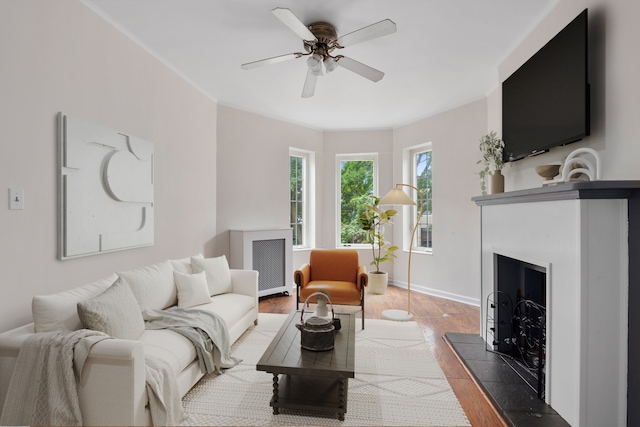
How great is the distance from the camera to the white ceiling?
2.68 m

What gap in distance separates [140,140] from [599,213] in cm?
345

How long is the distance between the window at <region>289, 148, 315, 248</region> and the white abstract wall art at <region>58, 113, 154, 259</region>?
117 inches

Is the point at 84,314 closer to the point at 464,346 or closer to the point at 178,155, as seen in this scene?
the point at 178,155

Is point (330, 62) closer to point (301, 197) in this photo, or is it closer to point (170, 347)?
point (170, 347)

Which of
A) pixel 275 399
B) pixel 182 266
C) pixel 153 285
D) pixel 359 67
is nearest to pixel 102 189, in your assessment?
pixel 153 285

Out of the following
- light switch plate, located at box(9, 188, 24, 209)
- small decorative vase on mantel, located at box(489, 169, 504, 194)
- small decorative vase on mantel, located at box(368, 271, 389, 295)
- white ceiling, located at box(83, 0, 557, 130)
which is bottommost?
small decorative vase on mantel, located at box(368, 271, 389, 295)

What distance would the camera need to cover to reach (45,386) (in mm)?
1732

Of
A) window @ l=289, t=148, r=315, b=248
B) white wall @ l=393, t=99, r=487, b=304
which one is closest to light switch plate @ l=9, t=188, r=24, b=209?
window @ l=289, t=148, r=315, b=248

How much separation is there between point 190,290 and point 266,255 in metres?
2.13

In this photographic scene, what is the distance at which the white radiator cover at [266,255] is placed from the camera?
193 inches

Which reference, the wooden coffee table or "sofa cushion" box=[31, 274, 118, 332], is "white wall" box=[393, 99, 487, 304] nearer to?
the wooden coffee table

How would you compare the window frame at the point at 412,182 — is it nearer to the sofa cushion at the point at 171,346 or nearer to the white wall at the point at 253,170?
the white wall at the point at 253,170

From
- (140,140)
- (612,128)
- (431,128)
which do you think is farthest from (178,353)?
(431,128)

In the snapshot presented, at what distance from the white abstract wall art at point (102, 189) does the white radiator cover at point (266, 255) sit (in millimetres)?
1623
